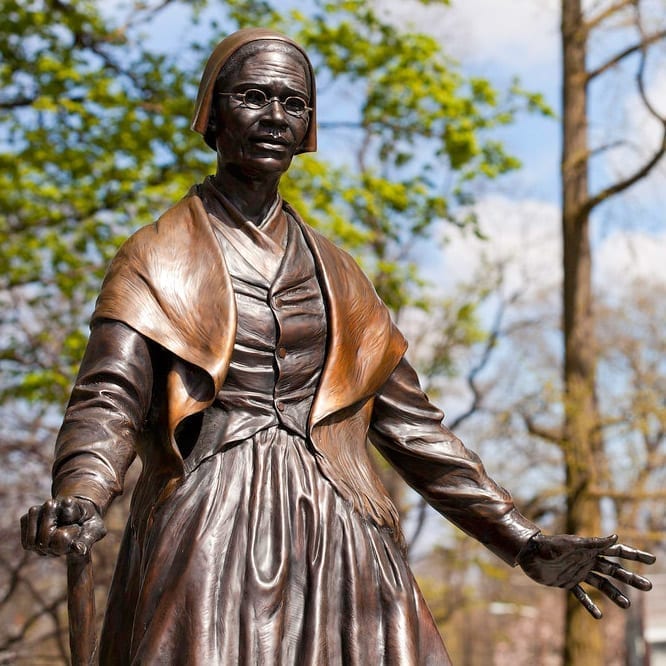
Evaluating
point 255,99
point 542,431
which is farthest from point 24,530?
point 542,431

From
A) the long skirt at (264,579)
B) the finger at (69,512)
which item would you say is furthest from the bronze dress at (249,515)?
the finger at (69,512)

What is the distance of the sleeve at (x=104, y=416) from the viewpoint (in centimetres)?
346

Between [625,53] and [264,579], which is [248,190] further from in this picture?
[625,53]

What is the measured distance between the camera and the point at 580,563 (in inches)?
161

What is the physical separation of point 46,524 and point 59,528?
0.11 feet

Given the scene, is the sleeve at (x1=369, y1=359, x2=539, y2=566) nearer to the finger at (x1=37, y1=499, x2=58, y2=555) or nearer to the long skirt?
the long skirt

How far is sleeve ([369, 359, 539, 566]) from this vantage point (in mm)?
4227

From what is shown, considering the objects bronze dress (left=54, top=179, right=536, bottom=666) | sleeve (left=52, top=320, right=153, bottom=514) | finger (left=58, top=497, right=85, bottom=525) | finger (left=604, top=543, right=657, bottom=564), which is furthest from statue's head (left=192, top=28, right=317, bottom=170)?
finger (left=604, top=543, right=657, bottom=564)

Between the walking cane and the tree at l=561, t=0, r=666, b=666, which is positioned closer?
the walking cane

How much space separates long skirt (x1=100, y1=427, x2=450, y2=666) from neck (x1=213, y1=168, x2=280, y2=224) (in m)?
0.74

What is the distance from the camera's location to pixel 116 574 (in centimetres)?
397

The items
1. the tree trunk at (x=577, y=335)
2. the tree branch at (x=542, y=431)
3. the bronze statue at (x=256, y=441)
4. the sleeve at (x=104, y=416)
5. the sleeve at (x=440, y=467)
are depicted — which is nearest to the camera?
the sleeve at (x=104, y=416)

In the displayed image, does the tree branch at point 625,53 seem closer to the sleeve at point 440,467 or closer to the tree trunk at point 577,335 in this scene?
the tree trunk at point 577,335

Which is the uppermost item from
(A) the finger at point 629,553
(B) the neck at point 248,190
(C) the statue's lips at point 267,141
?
(C) the statue's lips at point 267,141
